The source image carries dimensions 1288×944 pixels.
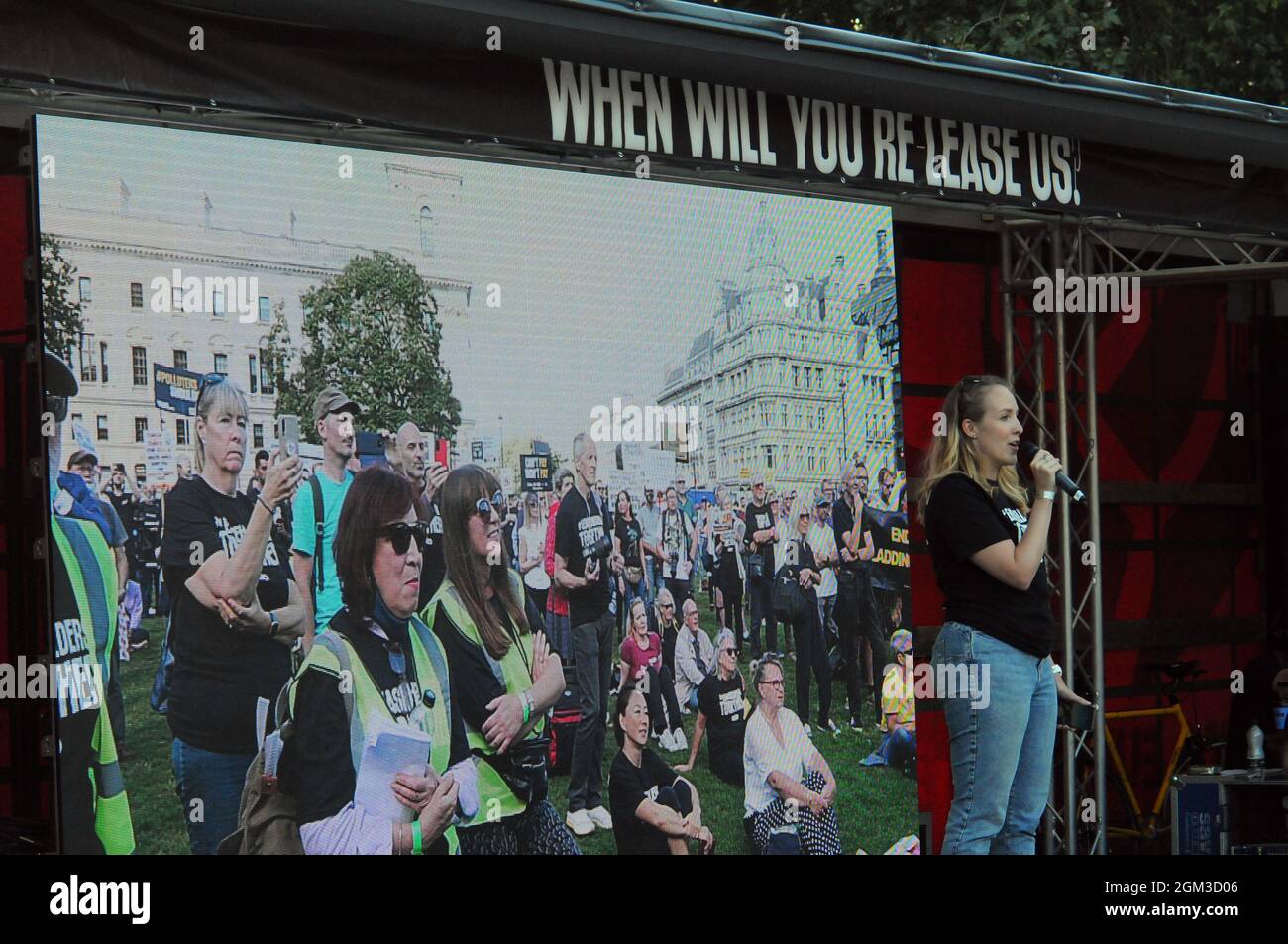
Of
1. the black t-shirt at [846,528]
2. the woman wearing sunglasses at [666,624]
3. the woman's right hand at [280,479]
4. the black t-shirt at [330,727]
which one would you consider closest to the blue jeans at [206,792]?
the black t-shirt at [330,727]

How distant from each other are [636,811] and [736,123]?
7.81ft

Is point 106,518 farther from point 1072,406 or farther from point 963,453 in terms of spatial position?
point 1072,406

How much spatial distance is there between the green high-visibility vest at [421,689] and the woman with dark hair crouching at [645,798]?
71 cm

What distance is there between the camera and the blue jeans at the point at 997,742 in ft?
11.4

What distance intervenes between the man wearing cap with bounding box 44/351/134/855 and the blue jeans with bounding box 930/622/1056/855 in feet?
7.38

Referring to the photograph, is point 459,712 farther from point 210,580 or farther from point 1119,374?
point 1119,374

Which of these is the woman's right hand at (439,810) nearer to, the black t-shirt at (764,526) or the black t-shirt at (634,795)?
the black t-shirt at (634,795)

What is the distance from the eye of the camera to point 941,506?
3688mm

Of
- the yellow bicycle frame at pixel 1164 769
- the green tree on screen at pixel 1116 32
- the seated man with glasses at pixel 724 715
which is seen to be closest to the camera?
the seated man with glasses at pixel 724 715

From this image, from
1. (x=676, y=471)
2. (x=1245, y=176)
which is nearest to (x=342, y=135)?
(x=676, y=471)

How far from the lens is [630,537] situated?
5.24m

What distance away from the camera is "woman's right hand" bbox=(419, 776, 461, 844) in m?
→ 4.58

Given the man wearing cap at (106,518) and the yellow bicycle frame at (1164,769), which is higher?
the man wearing cap at (106,518)

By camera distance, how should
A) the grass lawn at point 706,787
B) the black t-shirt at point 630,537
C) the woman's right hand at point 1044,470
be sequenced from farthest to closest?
1. the black t-shirt at point 630,537
2. the grass lawn at point 706,787
3. the woman's right hand at point 1044,470
